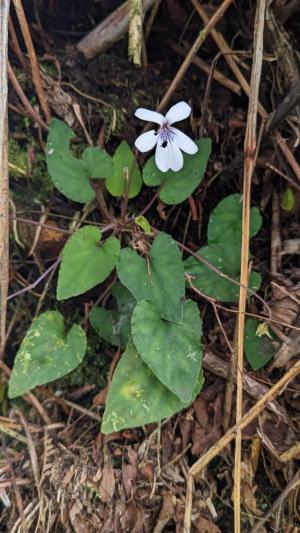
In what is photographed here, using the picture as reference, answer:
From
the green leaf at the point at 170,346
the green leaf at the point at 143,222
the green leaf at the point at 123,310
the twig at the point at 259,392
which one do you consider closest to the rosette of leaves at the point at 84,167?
the green leaf at the point at 143,222

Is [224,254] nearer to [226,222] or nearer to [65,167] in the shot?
[226,222]

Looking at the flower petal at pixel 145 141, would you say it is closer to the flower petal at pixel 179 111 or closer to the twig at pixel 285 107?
the flower petal at pixel 179 111

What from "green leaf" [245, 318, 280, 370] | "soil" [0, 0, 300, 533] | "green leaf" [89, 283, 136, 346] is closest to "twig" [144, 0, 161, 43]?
"soil" [0, 0, 300, 533]

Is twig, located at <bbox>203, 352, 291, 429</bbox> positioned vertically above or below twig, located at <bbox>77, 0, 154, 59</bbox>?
below

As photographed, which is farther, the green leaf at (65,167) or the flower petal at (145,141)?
the green leaf at (65,167)

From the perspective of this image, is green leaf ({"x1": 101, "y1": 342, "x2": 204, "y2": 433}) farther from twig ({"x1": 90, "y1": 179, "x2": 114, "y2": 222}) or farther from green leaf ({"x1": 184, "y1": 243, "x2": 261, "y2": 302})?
twig ({"x1": 90, "y1": 179, "x2": 114, "y2": 222})

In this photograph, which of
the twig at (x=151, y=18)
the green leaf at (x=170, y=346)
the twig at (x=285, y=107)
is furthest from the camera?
the twig at (x=151, y=18)

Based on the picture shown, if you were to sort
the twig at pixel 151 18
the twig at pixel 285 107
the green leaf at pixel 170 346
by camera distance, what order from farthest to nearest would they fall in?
the twig at pixel 151 18 → the twig at pixel 285 107 → the green leaf at pixel 170 346
